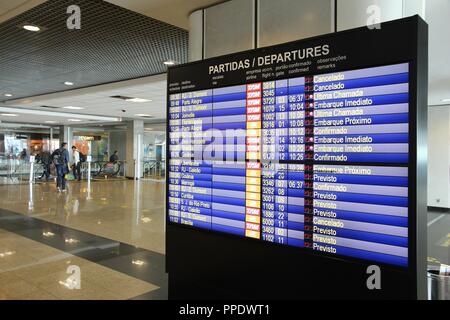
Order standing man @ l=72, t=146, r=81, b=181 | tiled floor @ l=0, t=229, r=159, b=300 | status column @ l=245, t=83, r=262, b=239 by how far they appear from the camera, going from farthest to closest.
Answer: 1. standing man @ l=72, t=146, r=81, b=181
2. tiled floor @ l=0, t=229, r=159, b=300
3. status column @ l=245, t=83, r=262, b=239

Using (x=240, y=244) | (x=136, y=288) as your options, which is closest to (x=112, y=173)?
(x=136, y=288)

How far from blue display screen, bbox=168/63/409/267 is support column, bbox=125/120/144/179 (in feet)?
54.8

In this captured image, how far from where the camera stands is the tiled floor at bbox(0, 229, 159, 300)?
3.66m

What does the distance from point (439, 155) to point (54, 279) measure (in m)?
11.7

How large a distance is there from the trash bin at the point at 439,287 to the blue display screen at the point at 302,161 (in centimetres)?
157

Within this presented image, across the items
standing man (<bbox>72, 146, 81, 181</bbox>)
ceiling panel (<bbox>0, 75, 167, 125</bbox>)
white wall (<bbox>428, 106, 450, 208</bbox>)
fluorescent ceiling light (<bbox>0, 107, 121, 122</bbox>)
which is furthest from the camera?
standing man (<bbox>72, 146, 81, 181</bbox>)

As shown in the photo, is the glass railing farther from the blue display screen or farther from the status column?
the status column

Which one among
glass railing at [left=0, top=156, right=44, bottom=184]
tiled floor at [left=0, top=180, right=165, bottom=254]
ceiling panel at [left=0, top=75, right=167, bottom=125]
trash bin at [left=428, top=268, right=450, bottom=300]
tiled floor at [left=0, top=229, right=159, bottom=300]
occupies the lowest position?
tiled floor at [left=0, top=229, right=159, bottom=300]

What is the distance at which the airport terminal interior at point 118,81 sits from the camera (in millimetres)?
3125

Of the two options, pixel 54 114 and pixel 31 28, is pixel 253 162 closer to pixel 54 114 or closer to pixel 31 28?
pixel 31 28

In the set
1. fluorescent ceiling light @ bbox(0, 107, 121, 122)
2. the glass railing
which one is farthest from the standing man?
the glass railing

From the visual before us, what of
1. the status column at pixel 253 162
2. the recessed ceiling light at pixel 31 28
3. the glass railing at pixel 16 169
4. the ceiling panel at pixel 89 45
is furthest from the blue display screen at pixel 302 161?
the glass railing at pixel 16 169

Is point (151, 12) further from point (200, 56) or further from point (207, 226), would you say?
point (207, 226)
